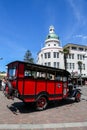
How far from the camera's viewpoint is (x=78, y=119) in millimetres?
8000

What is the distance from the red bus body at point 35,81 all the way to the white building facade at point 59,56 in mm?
36592

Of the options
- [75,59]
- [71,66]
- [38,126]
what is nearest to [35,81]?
[38,126]

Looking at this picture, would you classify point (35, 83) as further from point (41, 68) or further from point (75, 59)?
point (75, 59)

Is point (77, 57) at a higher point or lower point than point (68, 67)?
higher

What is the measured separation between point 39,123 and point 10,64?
450 cm

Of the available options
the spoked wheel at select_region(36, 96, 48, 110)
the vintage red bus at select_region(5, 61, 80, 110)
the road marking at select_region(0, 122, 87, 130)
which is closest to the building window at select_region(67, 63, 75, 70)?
the vintage red bus at select_region(5, 61, 80, 110)

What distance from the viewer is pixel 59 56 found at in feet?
162

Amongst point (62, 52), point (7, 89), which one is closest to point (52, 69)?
point (7, 89)

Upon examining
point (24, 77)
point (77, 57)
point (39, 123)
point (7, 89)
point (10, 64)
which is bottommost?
point (39, 123)

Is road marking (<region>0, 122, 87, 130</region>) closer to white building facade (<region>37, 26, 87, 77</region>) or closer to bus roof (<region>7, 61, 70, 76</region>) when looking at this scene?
bus roof (<region>7, 61, 70, 76</region>)

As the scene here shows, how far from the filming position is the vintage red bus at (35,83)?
9070 mm

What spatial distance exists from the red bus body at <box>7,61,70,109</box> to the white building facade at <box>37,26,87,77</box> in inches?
1441

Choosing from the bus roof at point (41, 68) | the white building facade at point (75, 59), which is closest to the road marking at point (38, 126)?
the bus roof at point (41, 68)

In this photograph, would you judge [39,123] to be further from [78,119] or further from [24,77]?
[24,77]
